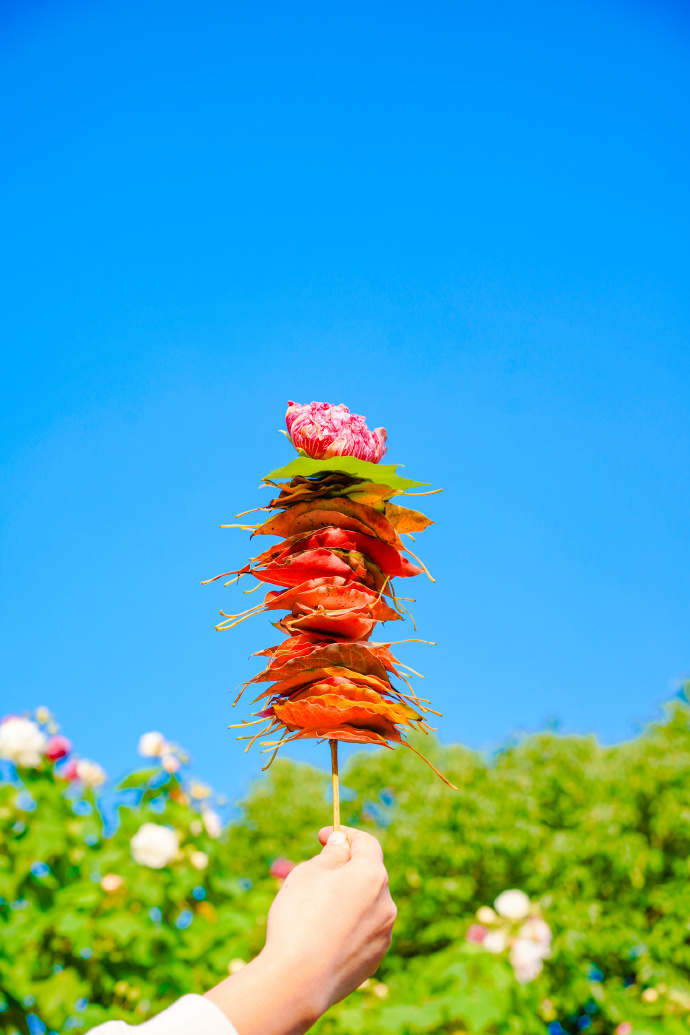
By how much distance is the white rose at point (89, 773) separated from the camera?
411 cm

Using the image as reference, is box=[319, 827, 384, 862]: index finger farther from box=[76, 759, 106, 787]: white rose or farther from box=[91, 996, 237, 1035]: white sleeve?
box=[76, 759, 106, 787]: white rose

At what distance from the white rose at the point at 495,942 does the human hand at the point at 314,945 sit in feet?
10.9

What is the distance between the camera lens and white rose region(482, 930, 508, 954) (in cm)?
429

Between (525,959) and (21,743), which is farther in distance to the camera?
(525,959)

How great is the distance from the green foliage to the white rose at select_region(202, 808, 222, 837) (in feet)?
0.36

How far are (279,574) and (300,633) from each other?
0.46 feet

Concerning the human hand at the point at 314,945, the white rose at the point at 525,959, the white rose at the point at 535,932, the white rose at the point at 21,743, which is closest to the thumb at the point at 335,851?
the human hand at the point at 314,945

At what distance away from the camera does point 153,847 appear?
141 inches

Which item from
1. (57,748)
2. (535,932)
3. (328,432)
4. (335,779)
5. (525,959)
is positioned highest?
(57,748)

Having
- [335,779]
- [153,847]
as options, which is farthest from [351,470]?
[153,847]

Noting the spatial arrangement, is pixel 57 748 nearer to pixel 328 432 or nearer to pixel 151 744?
pixel 151 744

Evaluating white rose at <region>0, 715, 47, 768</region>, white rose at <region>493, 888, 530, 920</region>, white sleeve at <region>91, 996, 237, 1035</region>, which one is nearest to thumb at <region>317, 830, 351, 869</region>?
white sleeve at <region>91, 996, 237, 1035</region>

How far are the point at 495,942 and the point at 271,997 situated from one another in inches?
144

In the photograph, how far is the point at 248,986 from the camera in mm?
1204
